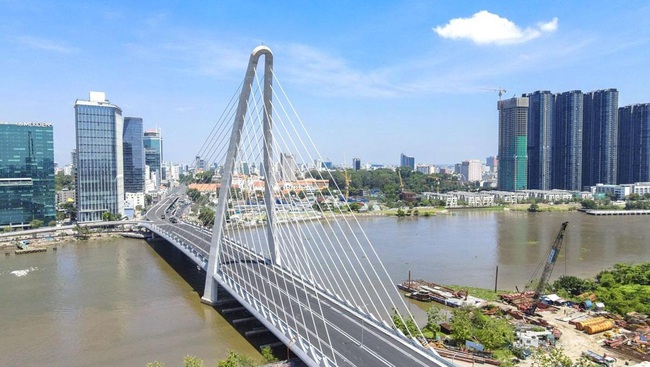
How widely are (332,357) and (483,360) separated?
118 inches

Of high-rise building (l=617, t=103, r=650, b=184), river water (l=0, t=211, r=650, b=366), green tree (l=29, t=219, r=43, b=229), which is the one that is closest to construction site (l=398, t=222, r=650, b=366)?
river water (l=0, t=211, r=650, b=366)

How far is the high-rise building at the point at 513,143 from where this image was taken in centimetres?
4541

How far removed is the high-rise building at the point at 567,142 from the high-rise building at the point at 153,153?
43052 mm

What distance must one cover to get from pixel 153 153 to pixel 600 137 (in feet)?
157

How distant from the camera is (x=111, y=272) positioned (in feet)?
48.8

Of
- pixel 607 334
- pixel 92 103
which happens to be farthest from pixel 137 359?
pixel 92 103

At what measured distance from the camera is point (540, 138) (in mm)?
44625

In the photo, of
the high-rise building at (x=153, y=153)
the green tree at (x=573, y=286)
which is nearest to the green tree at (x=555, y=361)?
the green tree at (x=573, y=286)

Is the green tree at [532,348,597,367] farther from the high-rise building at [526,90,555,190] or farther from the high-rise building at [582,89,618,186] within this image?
the high-rise building at [526,90,555,190]

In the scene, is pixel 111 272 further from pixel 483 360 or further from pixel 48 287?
pixel 483 360

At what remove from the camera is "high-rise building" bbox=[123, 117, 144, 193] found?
39.3 meters

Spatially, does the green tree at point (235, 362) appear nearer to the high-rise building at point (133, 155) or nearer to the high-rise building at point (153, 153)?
the high-rise building at point (133, 155)

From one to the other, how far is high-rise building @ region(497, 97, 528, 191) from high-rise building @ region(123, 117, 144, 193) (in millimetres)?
35876

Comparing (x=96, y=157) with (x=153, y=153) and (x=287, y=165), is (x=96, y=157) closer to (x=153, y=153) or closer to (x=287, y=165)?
(x=287, y=165)
